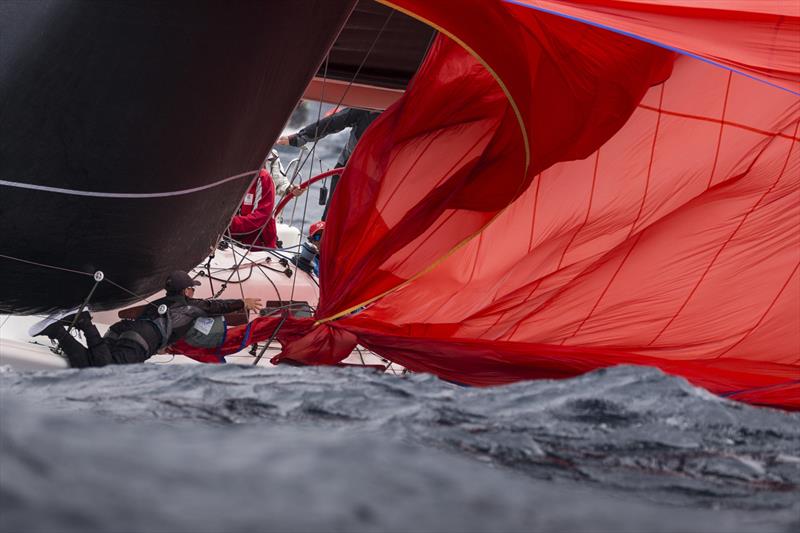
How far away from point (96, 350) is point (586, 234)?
2029mm

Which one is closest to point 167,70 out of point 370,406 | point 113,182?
point 113,182

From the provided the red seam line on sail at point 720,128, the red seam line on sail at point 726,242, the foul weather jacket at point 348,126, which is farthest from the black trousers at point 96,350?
the foul weather jacket at point 348,126

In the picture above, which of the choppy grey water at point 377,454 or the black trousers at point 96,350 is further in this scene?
the black trousers at point 96,350

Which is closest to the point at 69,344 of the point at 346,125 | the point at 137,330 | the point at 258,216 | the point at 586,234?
the point at 137,330

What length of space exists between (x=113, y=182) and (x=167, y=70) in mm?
437

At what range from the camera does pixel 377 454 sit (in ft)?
3.36

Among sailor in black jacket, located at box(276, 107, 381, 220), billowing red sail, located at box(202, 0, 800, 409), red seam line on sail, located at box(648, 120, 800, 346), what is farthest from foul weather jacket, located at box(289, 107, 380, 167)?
red seam line on sail, located at box(648, 120, 800, 346)

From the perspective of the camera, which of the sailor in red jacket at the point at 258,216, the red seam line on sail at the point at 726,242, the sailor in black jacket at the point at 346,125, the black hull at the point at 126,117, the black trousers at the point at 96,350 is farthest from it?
the sailor in black jacket at the point at 346,125

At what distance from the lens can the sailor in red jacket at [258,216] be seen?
5.92m

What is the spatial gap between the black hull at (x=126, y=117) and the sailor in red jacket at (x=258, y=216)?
2319mm

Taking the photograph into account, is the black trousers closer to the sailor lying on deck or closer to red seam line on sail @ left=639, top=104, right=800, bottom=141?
the sailor lying on deck

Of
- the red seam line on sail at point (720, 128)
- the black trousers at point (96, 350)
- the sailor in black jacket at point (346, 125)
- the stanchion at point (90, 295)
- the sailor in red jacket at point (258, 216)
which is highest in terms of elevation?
the sailor in black jacket at point (346, 125)

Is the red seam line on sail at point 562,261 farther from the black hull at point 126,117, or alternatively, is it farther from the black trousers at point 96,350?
the black trousers at point 96,350

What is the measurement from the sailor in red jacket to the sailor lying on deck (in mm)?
2053
